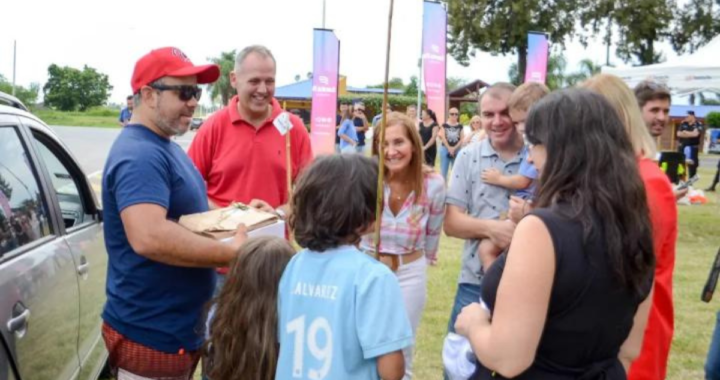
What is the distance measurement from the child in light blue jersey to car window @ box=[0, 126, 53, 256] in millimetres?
1219

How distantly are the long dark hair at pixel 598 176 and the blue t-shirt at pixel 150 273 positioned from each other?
4.29 feet

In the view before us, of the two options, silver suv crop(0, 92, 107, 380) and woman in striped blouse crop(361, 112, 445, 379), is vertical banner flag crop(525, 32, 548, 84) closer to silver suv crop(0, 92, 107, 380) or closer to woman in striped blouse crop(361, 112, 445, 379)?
woman in striped blouse crop(361, 112, 445, 379)

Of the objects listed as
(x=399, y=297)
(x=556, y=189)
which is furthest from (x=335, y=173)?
(x=556, y=189)

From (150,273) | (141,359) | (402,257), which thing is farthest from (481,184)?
(141,359)

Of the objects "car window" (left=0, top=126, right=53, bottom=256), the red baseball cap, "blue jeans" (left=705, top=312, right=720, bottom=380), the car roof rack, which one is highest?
the red baseball cap

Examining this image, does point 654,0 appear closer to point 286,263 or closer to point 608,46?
point 608,46

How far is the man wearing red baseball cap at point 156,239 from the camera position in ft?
8.02

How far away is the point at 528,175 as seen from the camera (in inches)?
131

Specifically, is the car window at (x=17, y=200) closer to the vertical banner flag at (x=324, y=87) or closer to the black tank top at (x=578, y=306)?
the black tank top at (x=578, y=306)

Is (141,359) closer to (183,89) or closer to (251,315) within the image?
(251,315)

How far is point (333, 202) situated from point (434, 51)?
1396 centimetres

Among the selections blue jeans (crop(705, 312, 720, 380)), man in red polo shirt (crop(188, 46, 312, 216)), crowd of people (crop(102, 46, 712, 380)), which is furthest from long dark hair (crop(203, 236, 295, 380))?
blue jeans (crop(705, 312, 720, 380))

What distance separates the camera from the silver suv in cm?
258

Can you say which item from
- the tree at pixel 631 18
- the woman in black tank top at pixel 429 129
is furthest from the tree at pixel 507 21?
the woman in black tank top at pixel 429 129
